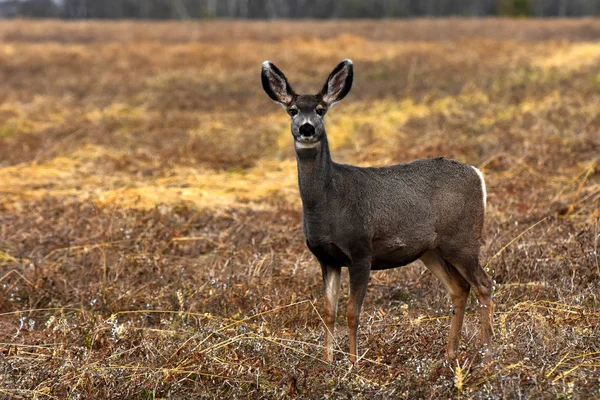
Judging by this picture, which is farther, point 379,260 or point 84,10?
point 84,10

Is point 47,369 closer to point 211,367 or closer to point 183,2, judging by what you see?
point 211,367

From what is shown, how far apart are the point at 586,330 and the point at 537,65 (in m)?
18.7

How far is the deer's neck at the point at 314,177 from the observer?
16.6 ft

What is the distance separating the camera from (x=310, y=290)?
6.64 m

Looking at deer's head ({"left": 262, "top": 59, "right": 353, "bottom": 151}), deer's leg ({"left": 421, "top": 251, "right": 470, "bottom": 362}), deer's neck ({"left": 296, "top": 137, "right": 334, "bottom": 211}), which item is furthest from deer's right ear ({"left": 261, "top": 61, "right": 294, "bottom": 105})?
deer's leg ({"left": 421, "top": 251, "right": 470, "bottom": 362})

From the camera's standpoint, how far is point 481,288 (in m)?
5.43

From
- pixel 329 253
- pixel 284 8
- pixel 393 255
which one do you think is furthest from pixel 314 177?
pixel 284 8

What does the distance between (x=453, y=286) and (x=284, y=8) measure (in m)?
84.6

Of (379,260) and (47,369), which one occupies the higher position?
(379,260)

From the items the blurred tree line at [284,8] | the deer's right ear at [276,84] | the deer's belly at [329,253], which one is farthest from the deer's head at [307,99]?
the blurred tree line at [284,8]

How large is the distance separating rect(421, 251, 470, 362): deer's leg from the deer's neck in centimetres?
95

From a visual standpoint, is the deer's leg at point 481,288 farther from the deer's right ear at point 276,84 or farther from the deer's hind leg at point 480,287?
the deer's right ear at point 276,84

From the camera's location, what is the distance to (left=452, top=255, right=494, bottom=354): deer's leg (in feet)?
17.6

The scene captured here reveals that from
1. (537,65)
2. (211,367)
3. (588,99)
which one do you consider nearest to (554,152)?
(588,99)
